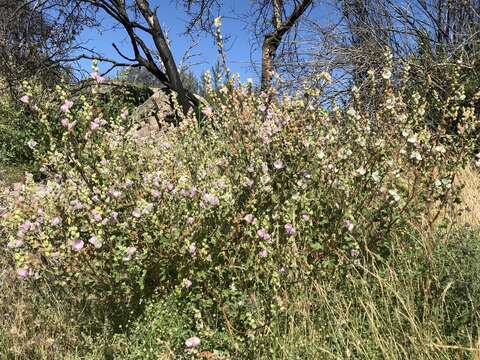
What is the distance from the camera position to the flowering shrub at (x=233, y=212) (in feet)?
7.96

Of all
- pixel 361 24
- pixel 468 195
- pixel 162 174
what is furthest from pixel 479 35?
pixel 162 174

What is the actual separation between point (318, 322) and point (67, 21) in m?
7.63

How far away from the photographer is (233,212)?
2535mm

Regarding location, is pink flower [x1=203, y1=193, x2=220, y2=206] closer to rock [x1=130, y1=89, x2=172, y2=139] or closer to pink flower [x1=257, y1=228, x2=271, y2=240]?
pink flower [x1=257, y1=228, x2=271, y2=240]

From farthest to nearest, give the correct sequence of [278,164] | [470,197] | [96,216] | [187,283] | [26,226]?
1. [470,197]
2. [278,164]
3. [26,226]
4. [96,216]
5. [187,283]

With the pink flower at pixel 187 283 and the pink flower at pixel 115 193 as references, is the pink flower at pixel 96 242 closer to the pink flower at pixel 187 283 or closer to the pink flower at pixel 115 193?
the pink flower at pixel 115 193

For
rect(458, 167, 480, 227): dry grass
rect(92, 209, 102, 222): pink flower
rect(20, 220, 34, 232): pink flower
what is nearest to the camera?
rect(92, 209, 102, 222): pink flower

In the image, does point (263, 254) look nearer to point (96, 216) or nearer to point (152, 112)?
point (96, 216)

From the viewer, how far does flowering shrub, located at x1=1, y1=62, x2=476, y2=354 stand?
2426 mm

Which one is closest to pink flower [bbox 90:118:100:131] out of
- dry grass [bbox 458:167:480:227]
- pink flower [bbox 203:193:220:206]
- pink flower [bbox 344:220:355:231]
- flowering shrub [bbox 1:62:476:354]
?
flowering shrub [bbox 1:62:476:354]

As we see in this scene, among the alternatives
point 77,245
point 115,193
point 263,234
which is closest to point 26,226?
point 77,245

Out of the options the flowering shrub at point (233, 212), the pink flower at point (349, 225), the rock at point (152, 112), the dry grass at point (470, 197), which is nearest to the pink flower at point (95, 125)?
the flowering shrub at point (233, 212)

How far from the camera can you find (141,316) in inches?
98.0

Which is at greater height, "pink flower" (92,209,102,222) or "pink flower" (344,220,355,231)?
"pink flower" (92,209,102,222)
